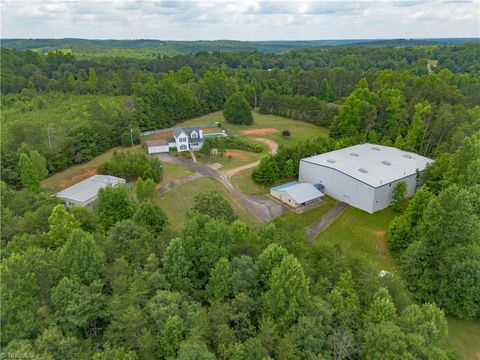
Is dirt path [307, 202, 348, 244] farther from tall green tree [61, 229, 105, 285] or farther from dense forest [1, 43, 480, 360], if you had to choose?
tall green tree [61, 229, 105, 285]

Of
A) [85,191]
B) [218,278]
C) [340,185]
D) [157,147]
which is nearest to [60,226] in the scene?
[218,278]

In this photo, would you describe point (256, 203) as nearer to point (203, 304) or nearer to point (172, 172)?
point (172, 172)

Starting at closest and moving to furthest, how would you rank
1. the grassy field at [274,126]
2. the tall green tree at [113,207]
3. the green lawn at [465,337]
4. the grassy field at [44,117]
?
the green lawn at [465,337]
the tall green tree at [113,207]
the grassy field at [44,117]
the grassy field at [274,126]

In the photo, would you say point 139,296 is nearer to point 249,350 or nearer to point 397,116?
point 249,350

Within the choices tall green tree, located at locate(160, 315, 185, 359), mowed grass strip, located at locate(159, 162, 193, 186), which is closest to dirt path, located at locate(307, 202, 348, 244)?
tall green tree, located at locate(160, 315, 185, 359)

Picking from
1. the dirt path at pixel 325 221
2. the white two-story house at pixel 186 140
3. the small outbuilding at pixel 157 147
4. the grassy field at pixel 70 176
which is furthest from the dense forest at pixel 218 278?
the white two-story house at pixel 186 140

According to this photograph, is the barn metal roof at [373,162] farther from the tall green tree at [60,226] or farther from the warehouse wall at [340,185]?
the tall green tree at [60,226]
